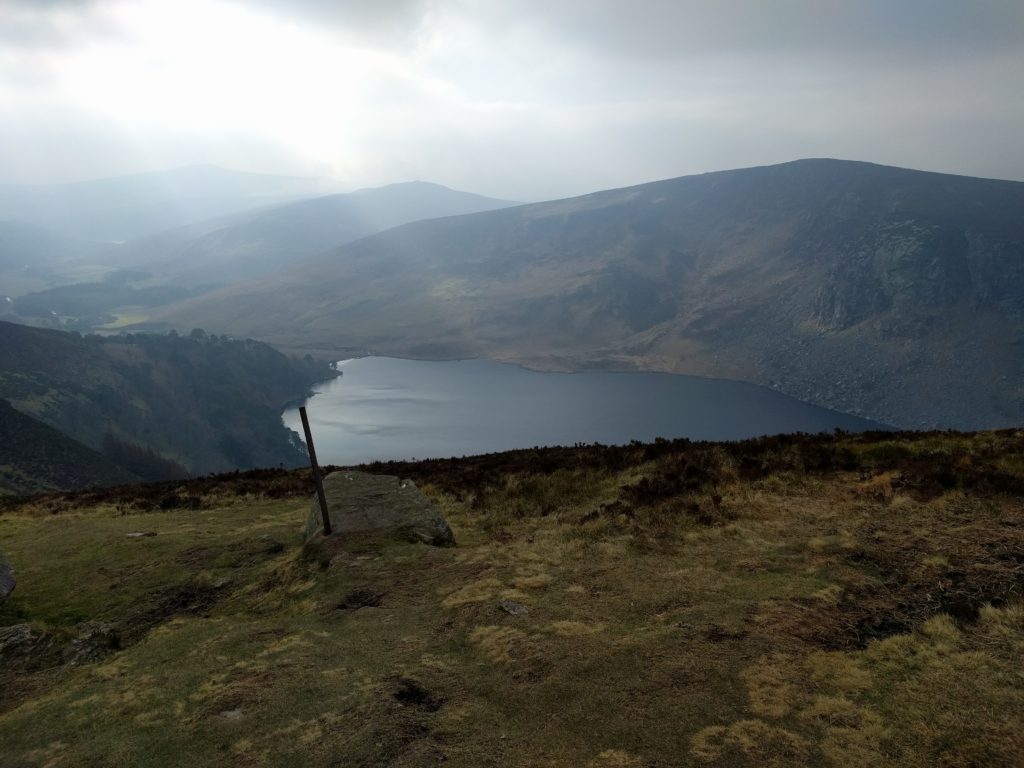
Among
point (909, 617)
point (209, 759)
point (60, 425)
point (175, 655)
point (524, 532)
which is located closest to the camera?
point (209, 759)

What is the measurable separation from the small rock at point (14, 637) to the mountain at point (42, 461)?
78495 mm

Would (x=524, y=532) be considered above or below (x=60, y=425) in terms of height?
above

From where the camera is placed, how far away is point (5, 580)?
17.8m

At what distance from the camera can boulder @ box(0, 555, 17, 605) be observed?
1734 cm

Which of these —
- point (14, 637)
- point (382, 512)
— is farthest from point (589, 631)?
point (14, 637)

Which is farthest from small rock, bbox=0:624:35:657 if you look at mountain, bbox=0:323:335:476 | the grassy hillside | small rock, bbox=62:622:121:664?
mountain, bbox=0:323:335:476

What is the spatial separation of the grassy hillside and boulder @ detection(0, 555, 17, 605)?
1.99 ft

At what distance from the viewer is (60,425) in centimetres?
15075

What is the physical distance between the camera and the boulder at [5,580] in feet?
56.9

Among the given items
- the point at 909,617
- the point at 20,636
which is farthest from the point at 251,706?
the point at 909,617

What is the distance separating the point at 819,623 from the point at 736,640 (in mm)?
1907

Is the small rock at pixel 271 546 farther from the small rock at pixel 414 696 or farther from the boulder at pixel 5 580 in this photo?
the small rock at pixel 414 696

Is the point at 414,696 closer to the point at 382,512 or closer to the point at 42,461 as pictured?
the point at 382,512

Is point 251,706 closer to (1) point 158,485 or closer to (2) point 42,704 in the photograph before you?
(2) point 42,704
